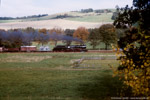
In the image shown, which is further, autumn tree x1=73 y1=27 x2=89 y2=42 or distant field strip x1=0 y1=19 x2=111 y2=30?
distant field strip x1=0 y1=19 x2=111 y2=30

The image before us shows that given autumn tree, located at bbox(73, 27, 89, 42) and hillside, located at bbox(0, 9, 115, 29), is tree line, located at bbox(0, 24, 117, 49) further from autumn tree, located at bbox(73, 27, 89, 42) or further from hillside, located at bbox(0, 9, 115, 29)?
hillside, located at bbox(0, 9, 115, 29)

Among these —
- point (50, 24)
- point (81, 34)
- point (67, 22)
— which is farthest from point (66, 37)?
point (50, 24)

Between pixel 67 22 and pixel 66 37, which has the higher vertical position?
pixel 67 22

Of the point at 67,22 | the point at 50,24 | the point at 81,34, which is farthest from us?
the point at 67,22

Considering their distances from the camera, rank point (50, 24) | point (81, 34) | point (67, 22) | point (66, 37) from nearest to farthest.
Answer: point (66, 37), point (81, 34), point (50, 24), point (67, 22)

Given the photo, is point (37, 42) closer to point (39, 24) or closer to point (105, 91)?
point (39, 24)

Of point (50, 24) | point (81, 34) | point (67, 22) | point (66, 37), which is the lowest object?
point (66, 37)

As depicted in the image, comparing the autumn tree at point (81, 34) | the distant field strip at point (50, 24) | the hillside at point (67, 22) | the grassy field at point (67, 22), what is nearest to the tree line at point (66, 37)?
the autumn tree at point (81, 34)

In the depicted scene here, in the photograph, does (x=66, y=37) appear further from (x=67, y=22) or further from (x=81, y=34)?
(x=67, y=22)

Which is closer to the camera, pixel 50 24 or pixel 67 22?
pixel 50 24

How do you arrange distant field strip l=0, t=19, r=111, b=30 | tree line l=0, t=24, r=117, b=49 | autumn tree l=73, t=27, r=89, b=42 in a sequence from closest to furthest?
tree line l=0, t=24, r=117, b=49 < autumn tree l=73, t=27, r=89, b=42 < distant field strip l=0, t=19, r=111, b=30

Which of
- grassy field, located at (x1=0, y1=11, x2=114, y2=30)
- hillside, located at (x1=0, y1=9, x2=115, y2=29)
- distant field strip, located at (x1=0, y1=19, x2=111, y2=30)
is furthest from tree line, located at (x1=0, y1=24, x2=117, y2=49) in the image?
hillside, located at (x1=0, y1=9, x2=115, y2=29)

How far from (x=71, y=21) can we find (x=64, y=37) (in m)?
25.3

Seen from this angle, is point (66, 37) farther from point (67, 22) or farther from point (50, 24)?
point (50, 24)
